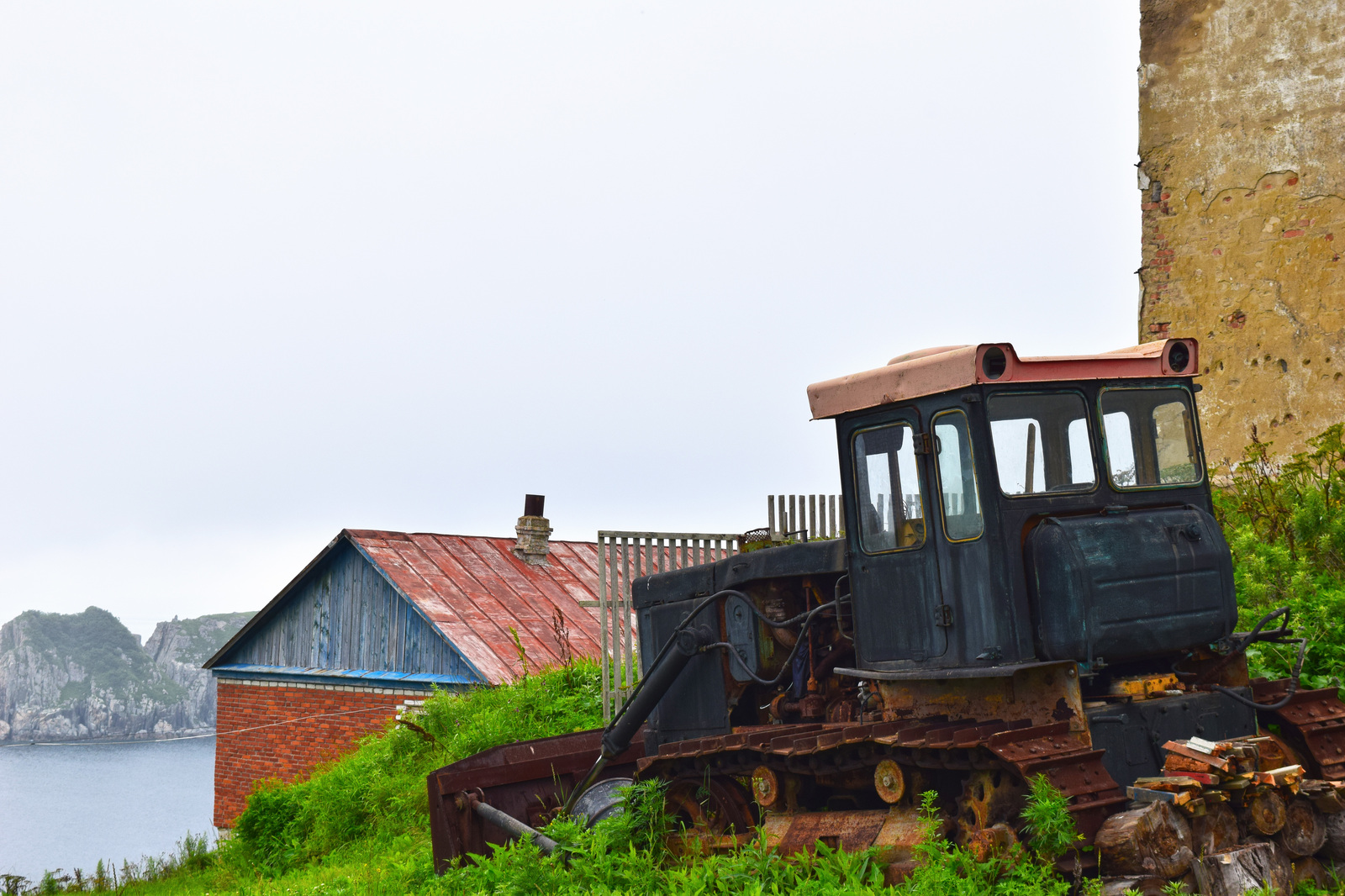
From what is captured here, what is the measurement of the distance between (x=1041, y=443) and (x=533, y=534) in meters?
17.2

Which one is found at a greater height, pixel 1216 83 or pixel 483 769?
pixel 1216 83

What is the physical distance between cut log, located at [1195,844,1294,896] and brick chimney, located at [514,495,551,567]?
17807mm

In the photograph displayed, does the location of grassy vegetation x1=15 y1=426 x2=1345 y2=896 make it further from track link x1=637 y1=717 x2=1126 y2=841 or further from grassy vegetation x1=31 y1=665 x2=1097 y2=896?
track link x1=637 y1=717 x2=1126 y2=841

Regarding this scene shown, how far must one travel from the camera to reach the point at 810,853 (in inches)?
233

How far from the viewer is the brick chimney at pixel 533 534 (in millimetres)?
22281

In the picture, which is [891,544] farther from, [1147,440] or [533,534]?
[533,534]

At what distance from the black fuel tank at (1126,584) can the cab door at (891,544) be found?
57cm

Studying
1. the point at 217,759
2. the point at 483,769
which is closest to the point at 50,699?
the point at 217,759

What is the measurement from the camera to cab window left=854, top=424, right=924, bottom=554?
605 cm

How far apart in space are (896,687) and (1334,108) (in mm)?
10408

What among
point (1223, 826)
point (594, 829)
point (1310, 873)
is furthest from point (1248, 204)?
point (594, 829)

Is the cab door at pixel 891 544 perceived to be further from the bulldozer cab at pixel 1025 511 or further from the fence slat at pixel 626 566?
the fence slat at pixel 626 566

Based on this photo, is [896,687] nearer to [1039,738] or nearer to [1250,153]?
[1039,738]

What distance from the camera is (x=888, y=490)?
20.4 ft
